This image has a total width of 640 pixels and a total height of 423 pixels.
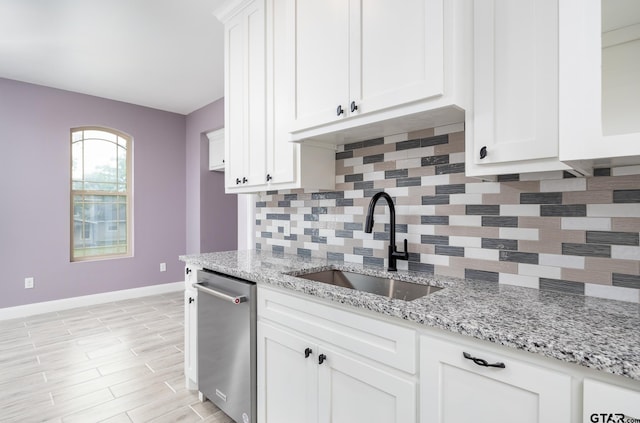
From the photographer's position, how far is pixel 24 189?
12.6ft

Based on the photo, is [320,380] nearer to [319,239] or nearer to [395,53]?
[319,239]

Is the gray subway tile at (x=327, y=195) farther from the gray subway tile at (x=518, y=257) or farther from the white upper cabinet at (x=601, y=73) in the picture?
the white upper cabinet at (x=601, y=73)

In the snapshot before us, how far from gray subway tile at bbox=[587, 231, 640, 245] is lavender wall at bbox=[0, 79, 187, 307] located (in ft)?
16.7

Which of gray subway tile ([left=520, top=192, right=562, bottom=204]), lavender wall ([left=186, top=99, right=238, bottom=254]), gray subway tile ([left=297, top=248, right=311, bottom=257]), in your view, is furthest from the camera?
lavender wall ([left=186, top=99, right=238, bottom=254])

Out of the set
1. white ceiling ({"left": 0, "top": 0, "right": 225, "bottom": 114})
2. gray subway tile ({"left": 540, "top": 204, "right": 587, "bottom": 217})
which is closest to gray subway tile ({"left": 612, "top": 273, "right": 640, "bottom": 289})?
gray subway tile ({"left": 540, "top": 204, "right": 587, "bottom": 217})

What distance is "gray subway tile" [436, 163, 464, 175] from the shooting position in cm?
152

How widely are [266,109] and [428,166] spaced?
1101 millimetres

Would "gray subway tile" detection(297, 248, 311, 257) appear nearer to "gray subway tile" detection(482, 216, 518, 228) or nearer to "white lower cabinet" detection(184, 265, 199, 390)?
"white lower cabinet" detection(184, 265, 199, 390)

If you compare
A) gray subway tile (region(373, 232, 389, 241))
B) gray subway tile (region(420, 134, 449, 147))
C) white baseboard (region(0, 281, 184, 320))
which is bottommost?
white baseboard (region(0, 281, 184, 320))

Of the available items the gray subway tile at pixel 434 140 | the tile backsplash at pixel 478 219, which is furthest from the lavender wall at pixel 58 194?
the gray subway tile at pixel 434 140

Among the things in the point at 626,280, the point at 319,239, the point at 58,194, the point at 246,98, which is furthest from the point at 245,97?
the point at 58,194

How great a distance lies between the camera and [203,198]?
4930 mm

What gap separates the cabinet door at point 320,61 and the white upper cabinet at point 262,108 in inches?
3.6

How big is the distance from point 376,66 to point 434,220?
782mm
